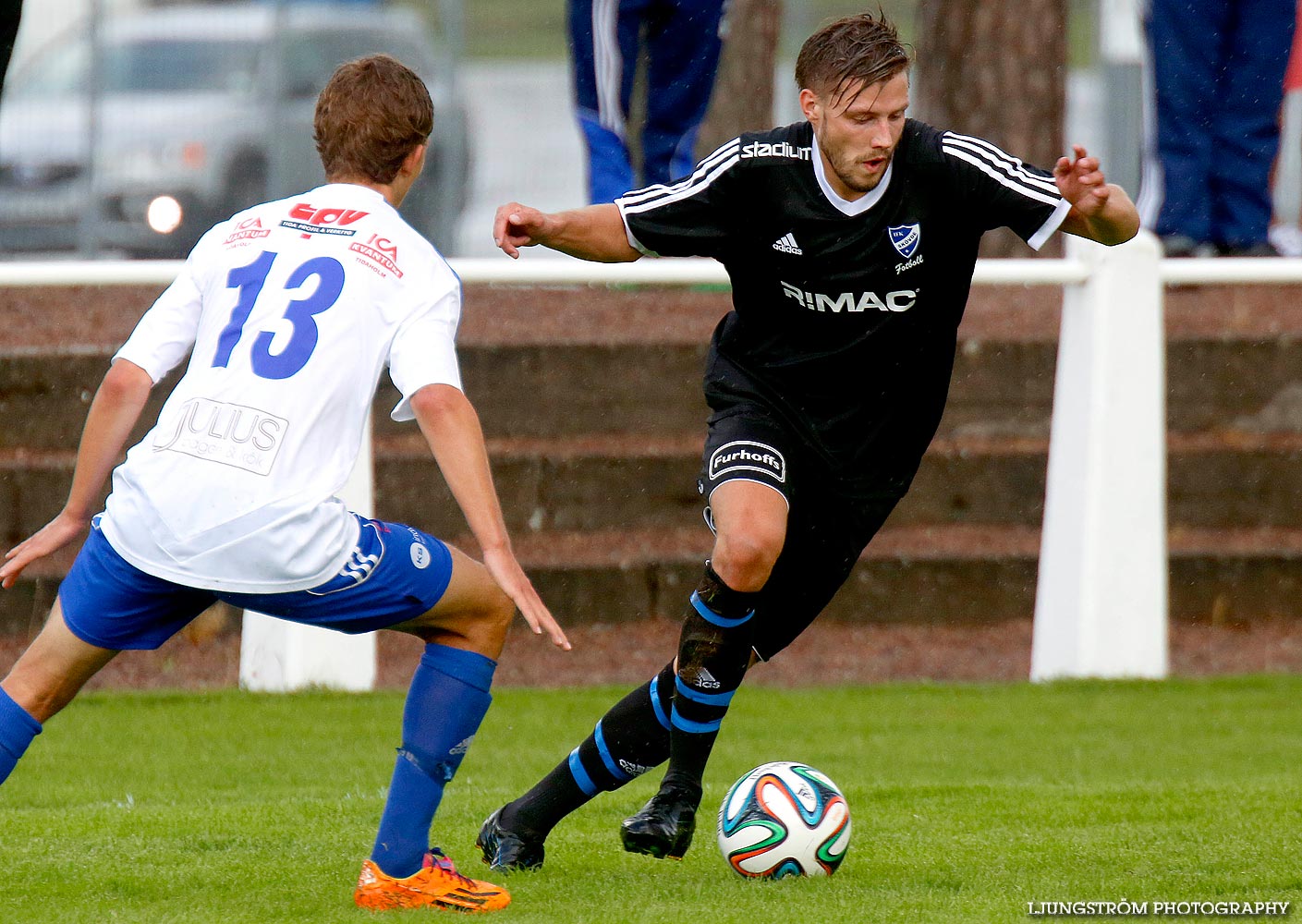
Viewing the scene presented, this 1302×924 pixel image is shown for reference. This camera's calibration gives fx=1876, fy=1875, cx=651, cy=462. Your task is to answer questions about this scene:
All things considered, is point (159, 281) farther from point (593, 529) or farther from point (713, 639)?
point (713, 639)

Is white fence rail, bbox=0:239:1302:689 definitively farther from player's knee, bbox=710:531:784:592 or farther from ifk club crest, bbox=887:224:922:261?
player's knee, bbox=710:531:784:592

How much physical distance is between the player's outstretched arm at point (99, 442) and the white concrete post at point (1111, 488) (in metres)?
4.65

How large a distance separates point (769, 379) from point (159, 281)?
128 inches

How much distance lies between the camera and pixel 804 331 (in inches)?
188

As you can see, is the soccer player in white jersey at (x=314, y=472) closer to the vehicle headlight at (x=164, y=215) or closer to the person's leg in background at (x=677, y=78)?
the person's leg in background at (x=677, y=78)

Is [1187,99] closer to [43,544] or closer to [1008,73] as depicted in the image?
[1008,73]

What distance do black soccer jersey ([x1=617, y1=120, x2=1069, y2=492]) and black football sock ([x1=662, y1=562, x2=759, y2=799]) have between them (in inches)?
20.4

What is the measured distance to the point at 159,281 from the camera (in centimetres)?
718

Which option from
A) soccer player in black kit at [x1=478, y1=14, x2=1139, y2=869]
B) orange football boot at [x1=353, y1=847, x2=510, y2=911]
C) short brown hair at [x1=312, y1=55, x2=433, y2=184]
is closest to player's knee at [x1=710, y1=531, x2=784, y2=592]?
soccer player in black kit at [x1=478, y1=14, x2=1139, y2=869]

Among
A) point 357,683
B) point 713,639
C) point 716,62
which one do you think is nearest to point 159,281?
point 357,683

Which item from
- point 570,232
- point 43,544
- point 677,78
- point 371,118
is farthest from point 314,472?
point 677,78

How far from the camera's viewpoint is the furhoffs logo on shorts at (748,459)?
4594 mm

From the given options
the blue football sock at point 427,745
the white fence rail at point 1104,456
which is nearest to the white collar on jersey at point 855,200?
the blue football sock at point 427,745

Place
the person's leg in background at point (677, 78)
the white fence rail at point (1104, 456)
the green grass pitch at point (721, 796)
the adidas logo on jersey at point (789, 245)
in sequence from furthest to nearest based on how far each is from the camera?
1. the person's leg in background at point (677, 78)
2. the white fence rail at point (1104, 456)
3. the adidas logo on jersey at point (789, 245)
4. the green grass pitch at point (721, 796)
